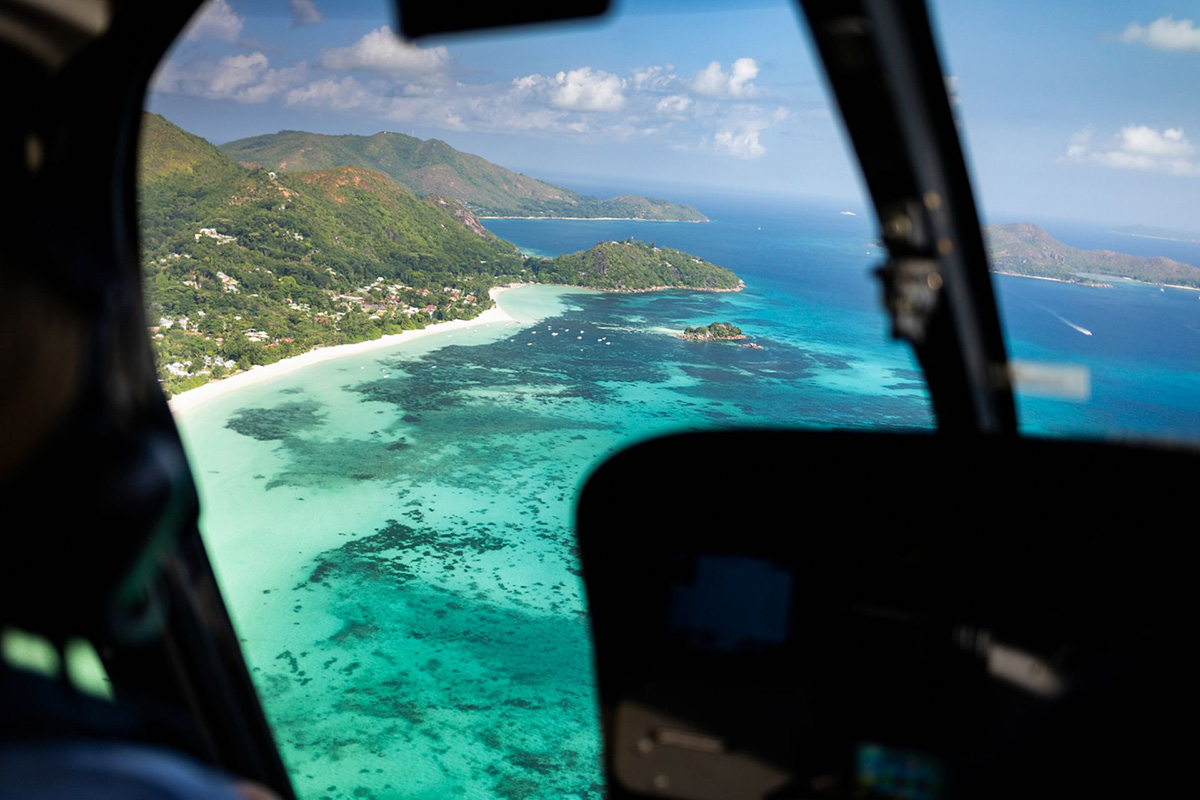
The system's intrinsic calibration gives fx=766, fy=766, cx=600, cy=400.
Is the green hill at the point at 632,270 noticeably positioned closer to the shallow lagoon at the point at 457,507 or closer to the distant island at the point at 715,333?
the shallow lagoon at the point at 457,507

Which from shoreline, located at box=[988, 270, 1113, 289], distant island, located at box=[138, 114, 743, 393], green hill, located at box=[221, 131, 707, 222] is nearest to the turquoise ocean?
distant island, located at box=[138, 114, 743, 393]

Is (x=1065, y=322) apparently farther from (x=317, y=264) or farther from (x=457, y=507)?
(x=317, y=264)

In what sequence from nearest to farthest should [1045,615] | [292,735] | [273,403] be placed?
[1045,615] → [292,735] → [273,403]

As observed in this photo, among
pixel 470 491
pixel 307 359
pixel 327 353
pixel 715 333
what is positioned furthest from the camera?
pixel 327 353

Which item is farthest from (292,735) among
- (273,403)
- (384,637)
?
(273,403)

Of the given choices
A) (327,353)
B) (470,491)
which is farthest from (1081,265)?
(327,353)

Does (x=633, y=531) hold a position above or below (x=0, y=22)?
below

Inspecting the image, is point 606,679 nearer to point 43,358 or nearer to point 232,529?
point 43,358
